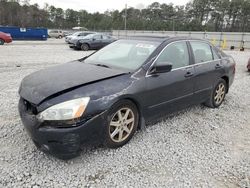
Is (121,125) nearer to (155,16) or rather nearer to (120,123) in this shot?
(120,123)

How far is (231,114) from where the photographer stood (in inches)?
188

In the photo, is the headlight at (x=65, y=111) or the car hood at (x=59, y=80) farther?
the car hood at (x=59, y=80)

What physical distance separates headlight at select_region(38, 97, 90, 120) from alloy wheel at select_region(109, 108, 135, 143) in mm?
529

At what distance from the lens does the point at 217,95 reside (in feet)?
16.7

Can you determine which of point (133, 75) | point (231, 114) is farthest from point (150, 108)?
point (231, 114)

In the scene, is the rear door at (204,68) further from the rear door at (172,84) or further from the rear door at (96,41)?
the rear door at (96,41)

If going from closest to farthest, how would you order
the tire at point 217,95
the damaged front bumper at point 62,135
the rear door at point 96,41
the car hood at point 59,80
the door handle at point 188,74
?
the damaged front bumper at point 62,135 < the car hood at point 59,80 < the door handle at point 188,74 < the tire at point 217,95 < the rear door at point 96,41

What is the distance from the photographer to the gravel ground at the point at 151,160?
2.65 meters

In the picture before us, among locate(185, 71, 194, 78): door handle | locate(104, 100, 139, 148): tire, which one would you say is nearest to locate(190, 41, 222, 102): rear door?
locate(185, 71, 194, 78): door handle

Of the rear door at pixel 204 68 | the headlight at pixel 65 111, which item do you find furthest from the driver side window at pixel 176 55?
the headlight at pixel 65 111

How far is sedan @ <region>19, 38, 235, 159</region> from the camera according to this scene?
2.69m

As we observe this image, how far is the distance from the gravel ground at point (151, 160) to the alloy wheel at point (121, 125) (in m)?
0.17

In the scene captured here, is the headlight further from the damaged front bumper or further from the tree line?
the tree line

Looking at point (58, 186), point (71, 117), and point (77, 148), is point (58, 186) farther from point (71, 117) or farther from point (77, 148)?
point (71, 117)
